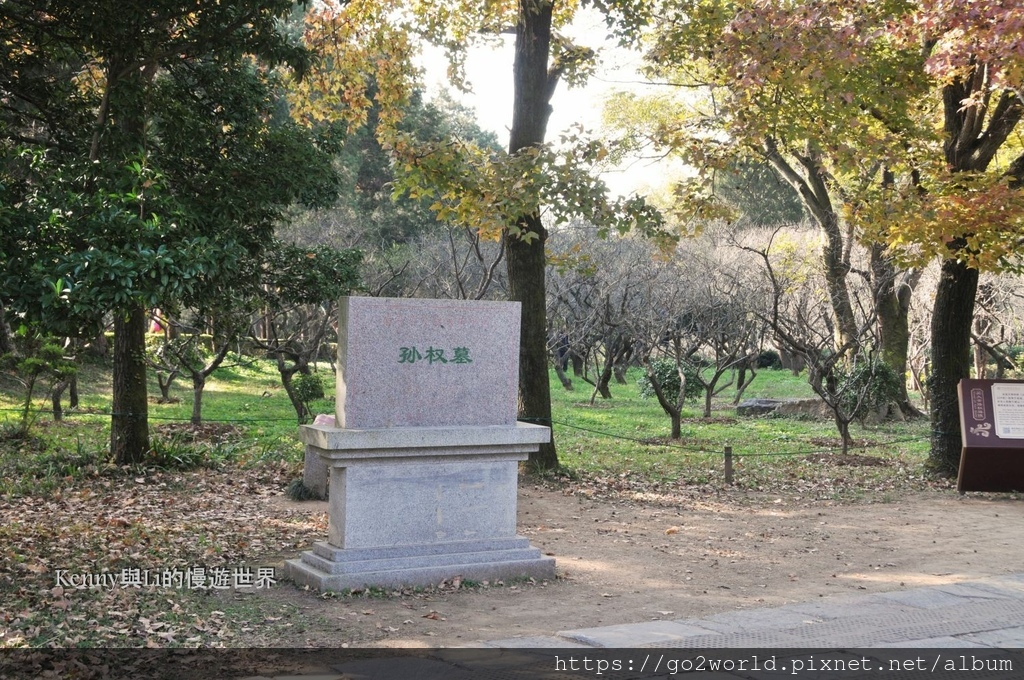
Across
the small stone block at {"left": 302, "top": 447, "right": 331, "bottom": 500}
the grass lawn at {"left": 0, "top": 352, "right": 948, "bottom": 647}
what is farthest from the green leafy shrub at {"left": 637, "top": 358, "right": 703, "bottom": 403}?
the small stone block at {"left": 302, "top": 447, "right": 331, "bottom": 500}

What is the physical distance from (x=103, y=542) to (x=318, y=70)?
7659 millimetres

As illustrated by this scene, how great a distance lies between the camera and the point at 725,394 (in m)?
32.4

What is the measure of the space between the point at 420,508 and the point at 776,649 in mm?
3069

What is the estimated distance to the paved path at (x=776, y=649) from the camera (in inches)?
195

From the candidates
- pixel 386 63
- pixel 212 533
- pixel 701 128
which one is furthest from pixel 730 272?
pixel 212 533

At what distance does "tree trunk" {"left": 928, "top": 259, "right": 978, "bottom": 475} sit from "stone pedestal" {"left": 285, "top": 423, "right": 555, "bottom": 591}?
8.12 meters

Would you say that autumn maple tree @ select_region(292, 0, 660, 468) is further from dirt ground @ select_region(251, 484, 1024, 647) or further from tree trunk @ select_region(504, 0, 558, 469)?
dirt ground @ select_region(251, 484, 1024, 647)

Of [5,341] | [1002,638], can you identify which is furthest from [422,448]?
[5,341]

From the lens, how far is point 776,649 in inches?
211

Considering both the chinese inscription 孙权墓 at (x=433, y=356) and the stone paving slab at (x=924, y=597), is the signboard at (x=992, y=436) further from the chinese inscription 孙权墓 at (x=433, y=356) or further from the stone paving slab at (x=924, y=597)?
the chinese inscription 孙权墓 at (x=433, y=356)

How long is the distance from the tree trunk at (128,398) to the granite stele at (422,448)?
5.83 m

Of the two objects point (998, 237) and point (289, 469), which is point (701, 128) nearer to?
point (998, 237)

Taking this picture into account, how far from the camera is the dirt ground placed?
6.47m

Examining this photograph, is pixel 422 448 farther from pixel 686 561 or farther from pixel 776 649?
pixel 776 649
